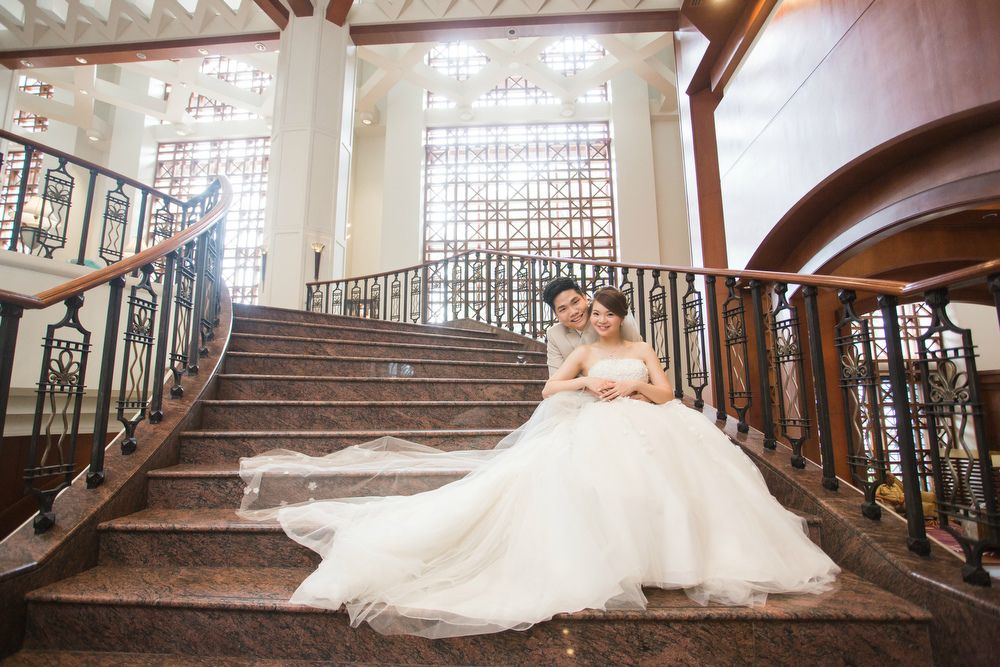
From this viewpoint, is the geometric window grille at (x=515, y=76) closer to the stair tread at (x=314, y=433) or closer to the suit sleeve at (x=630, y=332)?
the suit sleeve at (x=630, y=332)

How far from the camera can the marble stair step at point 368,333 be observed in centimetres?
428

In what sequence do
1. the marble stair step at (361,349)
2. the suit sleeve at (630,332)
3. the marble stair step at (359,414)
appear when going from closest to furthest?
the suit sleeve at (630,332) → the marble stair step at (359,414) → the marble stair step at (361,349)

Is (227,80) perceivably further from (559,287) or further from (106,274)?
(559,287)

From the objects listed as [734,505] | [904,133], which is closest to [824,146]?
[904,133]

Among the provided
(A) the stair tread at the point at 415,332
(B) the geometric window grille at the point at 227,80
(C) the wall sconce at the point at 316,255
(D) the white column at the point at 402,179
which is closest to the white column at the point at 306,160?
(C) the wall sconce at the point at 316,255

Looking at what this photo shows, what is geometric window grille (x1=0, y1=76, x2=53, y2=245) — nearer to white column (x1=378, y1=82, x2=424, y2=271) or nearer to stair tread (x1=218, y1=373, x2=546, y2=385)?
white column (x1=378, y1=82, x2=424, y2=271)

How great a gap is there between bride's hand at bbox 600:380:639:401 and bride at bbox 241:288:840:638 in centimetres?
22

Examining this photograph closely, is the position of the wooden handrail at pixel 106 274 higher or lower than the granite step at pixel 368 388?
higher

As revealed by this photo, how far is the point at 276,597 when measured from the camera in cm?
173

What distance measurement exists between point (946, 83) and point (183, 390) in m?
4.92

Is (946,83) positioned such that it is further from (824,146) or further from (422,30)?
(422,30)

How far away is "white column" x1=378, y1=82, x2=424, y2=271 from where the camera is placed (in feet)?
38.2

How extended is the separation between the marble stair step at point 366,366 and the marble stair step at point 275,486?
1.28 meters

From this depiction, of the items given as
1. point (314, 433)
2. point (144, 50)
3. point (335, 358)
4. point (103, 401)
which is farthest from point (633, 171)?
point (103, 401)
